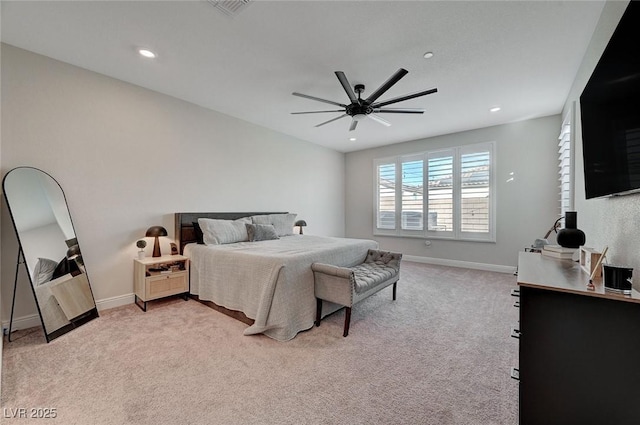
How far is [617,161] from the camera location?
1.35 metres

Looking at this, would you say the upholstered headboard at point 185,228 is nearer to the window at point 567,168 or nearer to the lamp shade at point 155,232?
the lamp shade at point 155,232

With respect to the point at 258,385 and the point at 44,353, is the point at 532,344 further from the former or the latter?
the point at 44,353

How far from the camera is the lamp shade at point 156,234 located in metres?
3.22

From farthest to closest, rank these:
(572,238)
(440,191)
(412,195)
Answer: (412,195) → (440,191) → (572,238)

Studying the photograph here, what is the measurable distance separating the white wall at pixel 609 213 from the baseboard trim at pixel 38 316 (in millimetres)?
4563

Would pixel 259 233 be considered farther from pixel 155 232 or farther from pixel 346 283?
pixel 346 283

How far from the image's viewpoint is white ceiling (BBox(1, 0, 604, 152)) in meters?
2.07

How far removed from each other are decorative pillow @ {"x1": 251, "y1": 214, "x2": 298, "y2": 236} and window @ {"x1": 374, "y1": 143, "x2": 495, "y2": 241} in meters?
2.61

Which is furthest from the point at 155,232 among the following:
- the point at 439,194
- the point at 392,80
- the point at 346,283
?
the point at 439,194

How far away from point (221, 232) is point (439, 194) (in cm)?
443

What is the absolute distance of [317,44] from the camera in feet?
8.09

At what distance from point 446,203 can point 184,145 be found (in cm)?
502

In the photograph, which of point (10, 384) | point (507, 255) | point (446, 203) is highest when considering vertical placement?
point (446, 203)

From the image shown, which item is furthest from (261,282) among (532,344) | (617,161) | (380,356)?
(617,161)
